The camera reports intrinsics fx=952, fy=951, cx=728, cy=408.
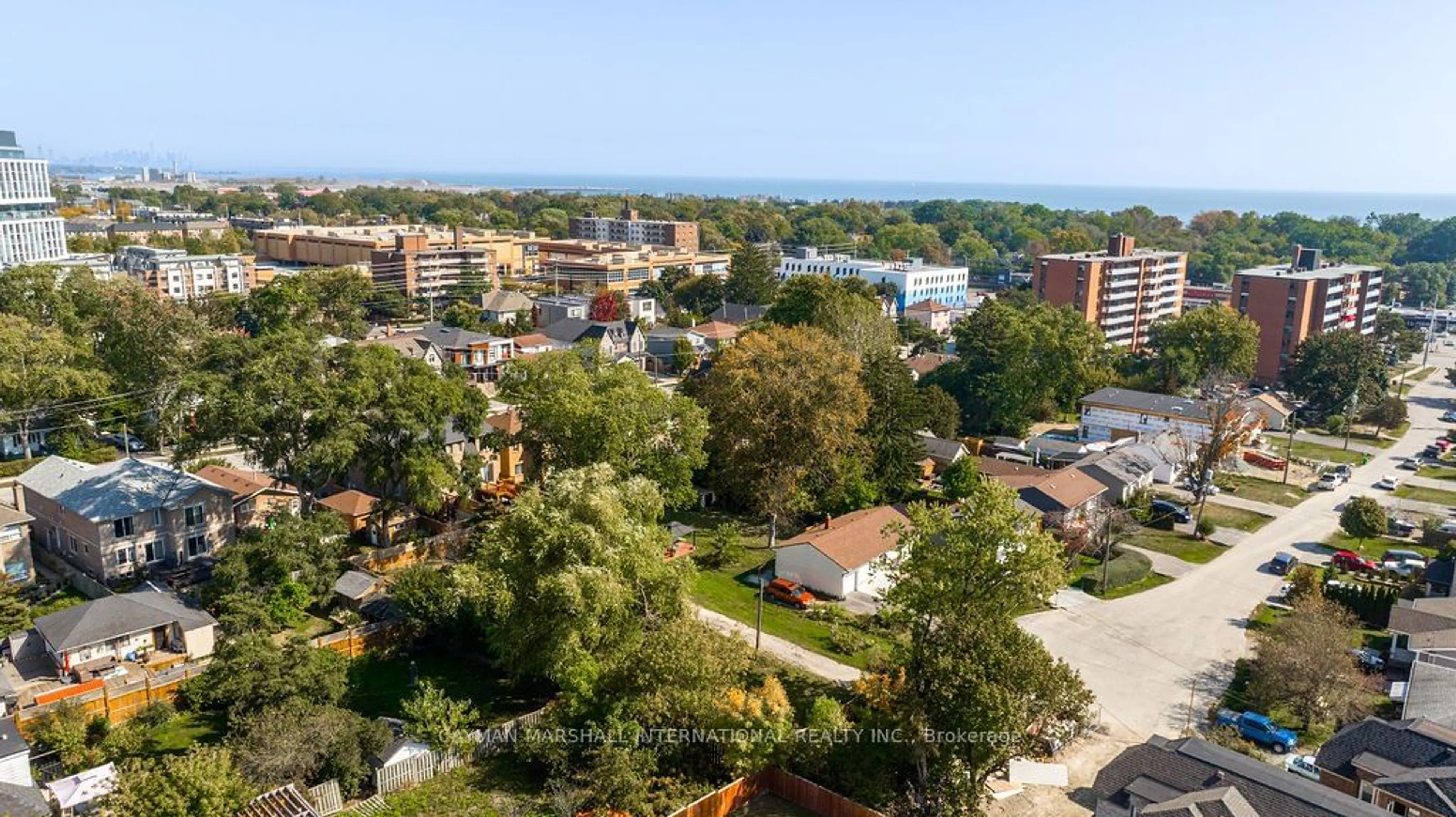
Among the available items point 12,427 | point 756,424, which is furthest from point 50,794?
point 12,427

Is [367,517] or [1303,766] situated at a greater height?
[367,517]

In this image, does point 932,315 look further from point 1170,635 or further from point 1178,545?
point 1170,635

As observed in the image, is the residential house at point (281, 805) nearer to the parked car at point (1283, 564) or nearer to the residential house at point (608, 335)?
the parked car at point (1283, 564)

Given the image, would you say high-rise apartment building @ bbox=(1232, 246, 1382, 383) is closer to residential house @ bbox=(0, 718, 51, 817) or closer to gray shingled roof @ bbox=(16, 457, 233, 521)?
gray shingled roof @ bbox=(16, 457, 233, 521)

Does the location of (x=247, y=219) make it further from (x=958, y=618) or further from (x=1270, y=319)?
(x=958, y=618)

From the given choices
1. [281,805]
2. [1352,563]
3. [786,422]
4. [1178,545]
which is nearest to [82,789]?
[281,805]

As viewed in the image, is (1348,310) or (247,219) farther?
(247,219)

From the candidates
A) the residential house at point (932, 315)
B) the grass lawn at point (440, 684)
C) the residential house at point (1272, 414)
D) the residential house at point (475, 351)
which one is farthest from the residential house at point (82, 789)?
the residential house at point (932, 315)
